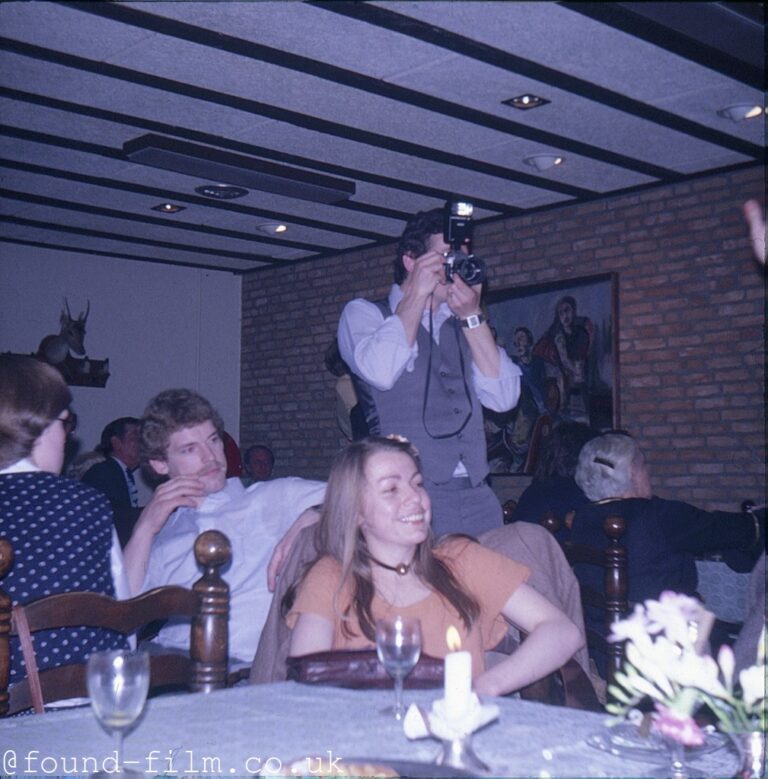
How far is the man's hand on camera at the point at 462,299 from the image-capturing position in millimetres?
2910

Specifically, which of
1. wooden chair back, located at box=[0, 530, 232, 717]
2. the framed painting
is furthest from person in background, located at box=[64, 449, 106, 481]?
wooden chair back, located at box=[0, 530, 232, 717]

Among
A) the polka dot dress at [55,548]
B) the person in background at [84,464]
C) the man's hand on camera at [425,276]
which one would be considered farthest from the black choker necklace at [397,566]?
the person in background at [84,464]

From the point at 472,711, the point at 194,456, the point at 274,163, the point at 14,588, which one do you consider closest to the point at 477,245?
the point at 274,163

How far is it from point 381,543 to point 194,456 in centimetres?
72

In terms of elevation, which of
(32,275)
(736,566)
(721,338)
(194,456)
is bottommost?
(736,566)

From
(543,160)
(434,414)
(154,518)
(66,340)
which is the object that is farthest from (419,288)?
(66,340)

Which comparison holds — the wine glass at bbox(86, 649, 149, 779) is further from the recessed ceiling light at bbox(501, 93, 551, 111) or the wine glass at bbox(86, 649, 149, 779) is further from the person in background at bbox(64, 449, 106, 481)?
the person in background at bbox(64, 449, 106, 481)

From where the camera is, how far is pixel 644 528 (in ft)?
10.6

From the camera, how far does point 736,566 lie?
141 inches

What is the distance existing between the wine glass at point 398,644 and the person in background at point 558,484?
2.01 meters

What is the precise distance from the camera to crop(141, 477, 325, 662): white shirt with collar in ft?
8.45

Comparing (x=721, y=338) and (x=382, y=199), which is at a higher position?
(x=382, y=199)

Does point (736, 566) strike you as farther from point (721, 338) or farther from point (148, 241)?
point (148, 241)

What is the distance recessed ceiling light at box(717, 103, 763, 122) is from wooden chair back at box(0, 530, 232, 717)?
4.23m
